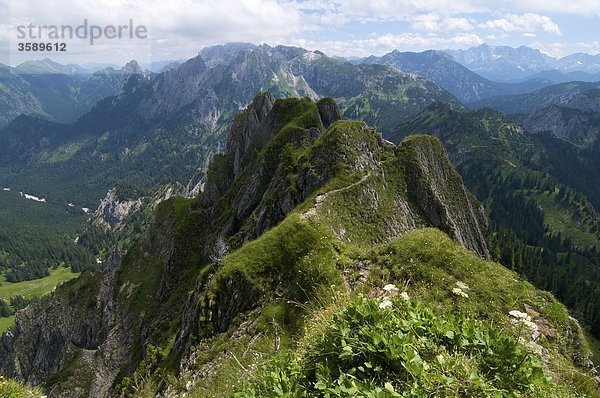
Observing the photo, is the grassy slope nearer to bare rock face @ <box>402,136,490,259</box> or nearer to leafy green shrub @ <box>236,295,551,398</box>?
leafy green shrub @ <box>236,295,551,398</box>

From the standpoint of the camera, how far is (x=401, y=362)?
765 cm

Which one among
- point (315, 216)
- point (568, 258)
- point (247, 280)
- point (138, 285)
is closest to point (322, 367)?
point (247, 280)

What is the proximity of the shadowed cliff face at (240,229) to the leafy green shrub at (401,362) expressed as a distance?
19.5 m

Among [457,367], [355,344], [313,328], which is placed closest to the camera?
[457,367]

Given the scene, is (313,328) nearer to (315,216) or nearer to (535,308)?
(535,308)

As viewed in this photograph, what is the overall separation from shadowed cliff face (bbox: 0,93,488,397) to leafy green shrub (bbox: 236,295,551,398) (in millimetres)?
19483

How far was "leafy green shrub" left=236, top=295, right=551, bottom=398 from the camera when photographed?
24.5 ft

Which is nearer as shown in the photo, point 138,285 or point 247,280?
point 247,280

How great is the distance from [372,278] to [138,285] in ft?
237

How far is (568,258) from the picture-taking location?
197250mm

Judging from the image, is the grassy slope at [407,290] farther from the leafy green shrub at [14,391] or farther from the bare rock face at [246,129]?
the bare rock face at [246,129]

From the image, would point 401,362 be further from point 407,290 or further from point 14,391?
point 14,391

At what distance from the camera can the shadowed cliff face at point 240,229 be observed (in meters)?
40.5

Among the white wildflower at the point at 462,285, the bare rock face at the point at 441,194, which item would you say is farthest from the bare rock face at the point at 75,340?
the white wildflower at the point at 462,285
